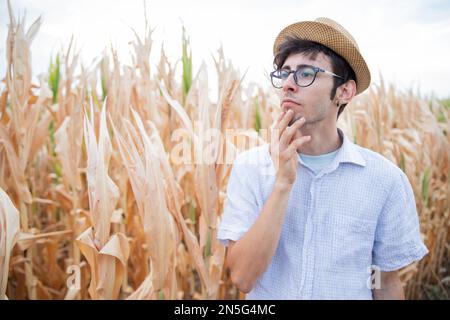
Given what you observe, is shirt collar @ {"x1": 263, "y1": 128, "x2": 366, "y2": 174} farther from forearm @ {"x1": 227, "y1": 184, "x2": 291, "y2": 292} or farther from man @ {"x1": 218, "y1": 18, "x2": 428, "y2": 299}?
forearm @ {"x1": 227, "y1": 184, "x2": 291, "y2": 292}

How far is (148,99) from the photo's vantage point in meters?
1.63

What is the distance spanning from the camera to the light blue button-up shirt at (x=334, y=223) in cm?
117

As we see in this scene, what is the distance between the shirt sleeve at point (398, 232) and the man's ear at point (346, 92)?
292mm

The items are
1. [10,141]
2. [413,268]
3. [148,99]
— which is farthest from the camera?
[413,268]

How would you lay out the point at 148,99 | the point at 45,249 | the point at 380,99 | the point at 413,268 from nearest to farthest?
the point at 148,99, the point at 45,249, the point at 413,268, the point at 380,99

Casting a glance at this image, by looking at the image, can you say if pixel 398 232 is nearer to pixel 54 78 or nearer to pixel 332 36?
pixel 332 36

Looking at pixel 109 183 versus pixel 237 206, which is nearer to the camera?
pixel 109 183

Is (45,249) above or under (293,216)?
under

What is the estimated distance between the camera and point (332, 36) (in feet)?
3.83

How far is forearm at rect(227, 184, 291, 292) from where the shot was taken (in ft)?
3.41

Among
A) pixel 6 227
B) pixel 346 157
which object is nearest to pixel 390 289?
pixel 346 157

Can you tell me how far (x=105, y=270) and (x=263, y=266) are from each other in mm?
421

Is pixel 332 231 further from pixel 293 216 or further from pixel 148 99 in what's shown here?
pixel 148 99

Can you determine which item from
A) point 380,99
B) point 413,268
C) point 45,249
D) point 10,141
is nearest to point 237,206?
point 10,141
